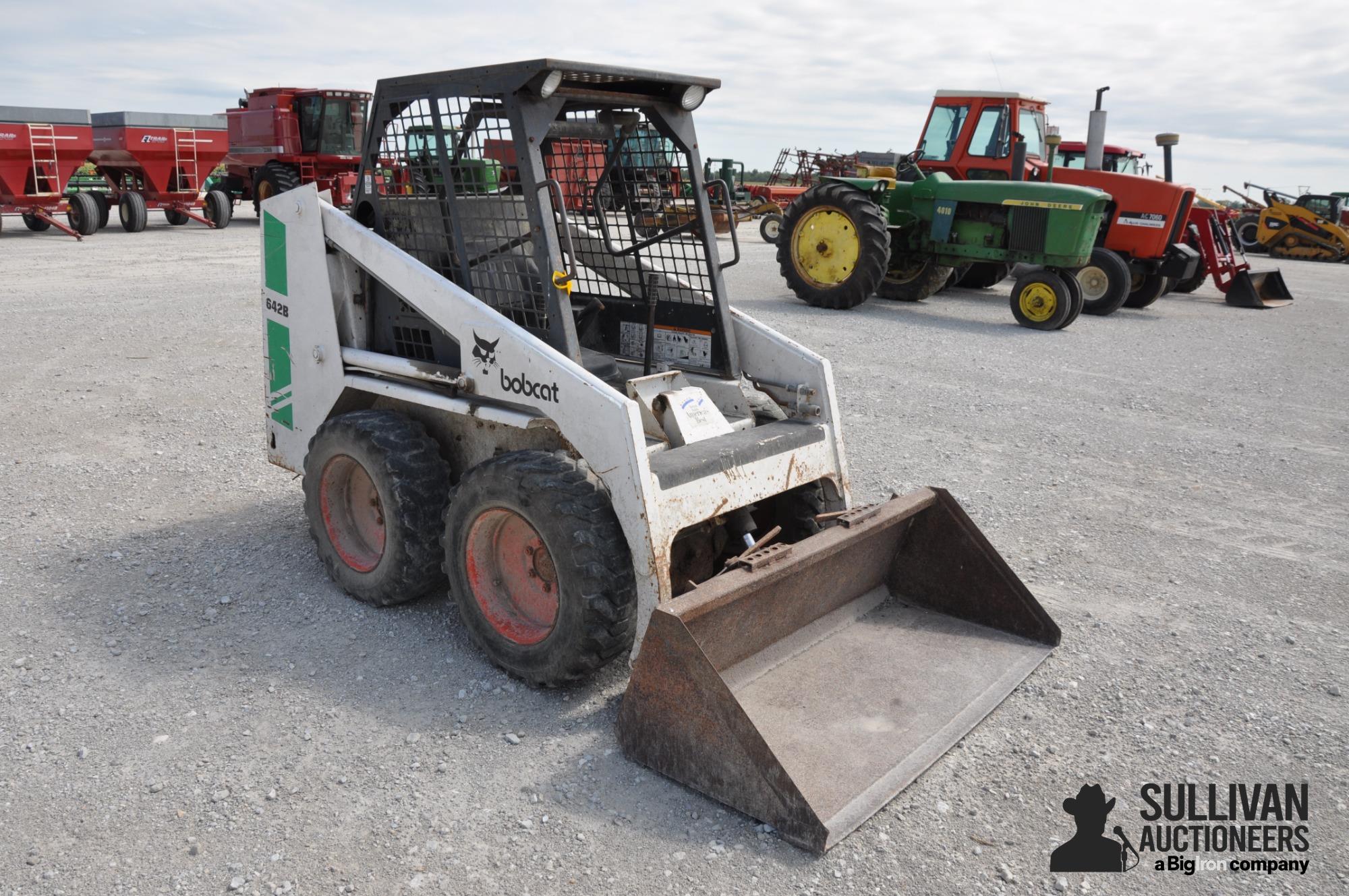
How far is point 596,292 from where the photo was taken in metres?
4.88

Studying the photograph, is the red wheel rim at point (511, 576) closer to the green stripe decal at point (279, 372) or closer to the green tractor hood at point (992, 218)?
the green stripe decal at point (279, 372)

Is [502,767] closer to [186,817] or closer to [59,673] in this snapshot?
[186,817]

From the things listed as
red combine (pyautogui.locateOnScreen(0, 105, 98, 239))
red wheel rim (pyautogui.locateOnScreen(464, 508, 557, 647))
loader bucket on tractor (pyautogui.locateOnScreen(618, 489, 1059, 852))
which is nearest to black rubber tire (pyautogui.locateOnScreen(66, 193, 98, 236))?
red combine (pyautogui.locateOnScreen(0, 105, 98, 239))

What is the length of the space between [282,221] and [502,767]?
105 inches

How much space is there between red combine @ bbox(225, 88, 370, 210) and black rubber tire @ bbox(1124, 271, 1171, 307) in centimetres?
1547

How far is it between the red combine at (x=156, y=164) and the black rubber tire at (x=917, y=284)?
1503 cm

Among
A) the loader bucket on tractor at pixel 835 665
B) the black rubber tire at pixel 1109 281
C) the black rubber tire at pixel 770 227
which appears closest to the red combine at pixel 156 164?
the black rubber tire at pixel 770 227

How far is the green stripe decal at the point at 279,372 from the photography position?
4684 millimetres

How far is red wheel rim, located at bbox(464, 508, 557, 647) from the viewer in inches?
146

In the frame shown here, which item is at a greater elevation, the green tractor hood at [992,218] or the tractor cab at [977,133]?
the tractor cab at [977,133]

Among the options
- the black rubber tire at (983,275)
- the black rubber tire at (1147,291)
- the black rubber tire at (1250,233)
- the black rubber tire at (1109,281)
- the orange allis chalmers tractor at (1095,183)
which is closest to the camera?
the black rubber tire at (1109,281)

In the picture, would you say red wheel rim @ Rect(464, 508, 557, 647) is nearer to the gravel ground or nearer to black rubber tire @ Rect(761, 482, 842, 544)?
the gravel ground

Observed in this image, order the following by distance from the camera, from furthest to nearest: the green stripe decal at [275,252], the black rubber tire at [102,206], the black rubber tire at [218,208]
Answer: the black rubber tire at [218,208], the black rubber tire at [102,206], the green stripe decal at [275,252]

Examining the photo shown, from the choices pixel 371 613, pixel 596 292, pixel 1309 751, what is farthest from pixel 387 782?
pixel 1309 751
